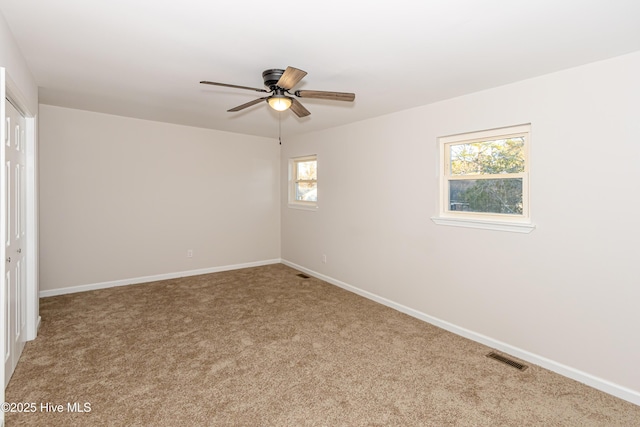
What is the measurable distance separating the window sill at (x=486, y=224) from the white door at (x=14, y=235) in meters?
3.66

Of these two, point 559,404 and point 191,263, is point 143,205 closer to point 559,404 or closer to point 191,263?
point 191,263

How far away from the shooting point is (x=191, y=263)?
5.47 meters

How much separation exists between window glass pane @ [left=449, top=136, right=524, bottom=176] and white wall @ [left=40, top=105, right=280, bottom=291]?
3.68 metres

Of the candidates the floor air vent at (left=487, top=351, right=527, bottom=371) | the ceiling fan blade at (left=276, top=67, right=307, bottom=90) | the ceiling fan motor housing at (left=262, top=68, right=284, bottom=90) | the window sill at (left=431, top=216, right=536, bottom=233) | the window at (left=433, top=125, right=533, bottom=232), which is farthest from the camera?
the window at (left=433, top=125, right=533, bottom=232)

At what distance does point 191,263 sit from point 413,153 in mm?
3895

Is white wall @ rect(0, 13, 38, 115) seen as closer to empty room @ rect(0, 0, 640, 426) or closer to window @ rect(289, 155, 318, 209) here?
empty room @ rect(0, 0, 640, 426)

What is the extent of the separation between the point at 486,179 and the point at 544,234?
75 centimetres

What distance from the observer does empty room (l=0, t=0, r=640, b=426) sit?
2100 mm

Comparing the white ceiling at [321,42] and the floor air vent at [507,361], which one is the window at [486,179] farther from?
the floor air vent at [507,361]

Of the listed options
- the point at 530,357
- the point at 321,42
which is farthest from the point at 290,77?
the point at 530,357

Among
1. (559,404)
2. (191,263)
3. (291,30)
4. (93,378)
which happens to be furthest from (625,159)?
(191,263)

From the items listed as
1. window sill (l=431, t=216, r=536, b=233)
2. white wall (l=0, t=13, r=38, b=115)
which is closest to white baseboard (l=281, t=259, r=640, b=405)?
window sill (l=431, t=216, r=536, b=233)

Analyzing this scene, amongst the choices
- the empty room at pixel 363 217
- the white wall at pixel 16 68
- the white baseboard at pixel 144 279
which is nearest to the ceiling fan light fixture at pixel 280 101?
the empty room at pixel 363 217

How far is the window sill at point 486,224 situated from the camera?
9.42 ft
